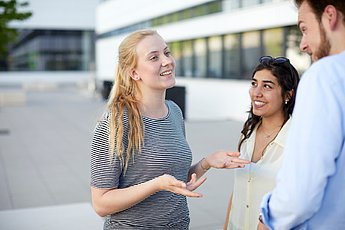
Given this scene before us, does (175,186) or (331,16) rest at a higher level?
(331,16)

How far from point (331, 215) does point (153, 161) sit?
0.94m

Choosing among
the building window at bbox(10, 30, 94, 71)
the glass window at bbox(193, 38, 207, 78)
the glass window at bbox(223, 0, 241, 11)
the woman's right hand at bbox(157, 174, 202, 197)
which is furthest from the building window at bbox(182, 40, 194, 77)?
the building window at bbox(10, 30, 94, 71)

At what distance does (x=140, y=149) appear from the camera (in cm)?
211

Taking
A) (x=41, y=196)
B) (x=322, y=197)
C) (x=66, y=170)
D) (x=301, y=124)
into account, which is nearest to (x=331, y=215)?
(x=322, y=197)

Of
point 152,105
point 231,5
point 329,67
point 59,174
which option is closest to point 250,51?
point 231,5

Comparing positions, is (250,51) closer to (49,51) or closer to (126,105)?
(126,105)

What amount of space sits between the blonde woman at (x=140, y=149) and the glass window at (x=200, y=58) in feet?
61.2

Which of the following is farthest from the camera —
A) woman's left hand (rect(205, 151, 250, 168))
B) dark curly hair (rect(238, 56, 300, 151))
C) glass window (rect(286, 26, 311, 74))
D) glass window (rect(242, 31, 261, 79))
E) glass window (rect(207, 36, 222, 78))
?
glass window (rect(207, 36, 222, 78))

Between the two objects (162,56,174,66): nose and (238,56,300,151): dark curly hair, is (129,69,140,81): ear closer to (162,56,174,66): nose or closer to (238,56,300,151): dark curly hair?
(162,56,174,66): nose

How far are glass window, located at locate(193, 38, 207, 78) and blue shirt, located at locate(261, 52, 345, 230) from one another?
19537 mm

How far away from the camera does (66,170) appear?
8500 millimetres

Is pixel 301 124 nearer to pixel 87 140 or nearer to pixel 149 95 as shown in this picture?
pixel 149 95

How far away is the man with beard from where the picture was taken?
1311mm

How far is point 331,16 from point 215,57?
1861 cm
